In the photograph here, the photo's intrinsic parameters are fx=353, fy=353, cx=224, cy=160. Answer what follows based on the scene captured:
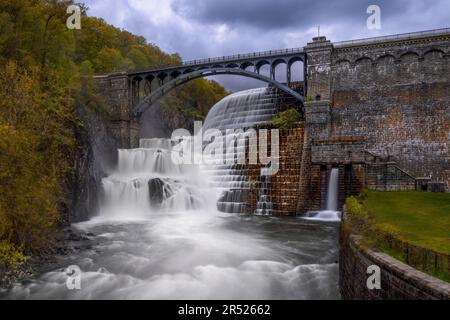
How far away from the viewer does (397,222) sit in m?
11.7

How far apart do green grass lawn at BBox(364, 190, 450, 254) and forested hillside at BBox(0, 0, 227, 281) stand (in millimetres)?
12016

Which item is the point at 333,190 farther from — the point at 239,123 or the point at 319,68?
the point at 239,123

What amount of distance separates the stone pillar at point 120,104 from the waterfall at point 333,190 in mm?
23480

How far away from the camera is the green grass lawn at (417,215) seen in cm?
933

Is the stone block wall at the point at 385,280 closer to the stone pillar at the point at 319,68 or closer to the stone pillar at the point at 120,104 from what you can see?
the stone pillar at the point at 319,68

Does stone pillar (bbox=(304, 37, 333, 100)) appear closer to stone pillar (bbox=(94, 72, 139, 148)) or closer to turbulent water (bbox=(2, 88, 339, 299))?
turbulent water (bbox=(2, 88, 339, 299))

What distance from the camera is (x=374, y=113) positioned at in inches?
1128

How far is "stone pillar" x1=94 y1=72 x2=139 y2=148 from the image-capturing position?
40125 mm

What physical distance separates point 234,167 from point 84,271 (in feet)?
57.0

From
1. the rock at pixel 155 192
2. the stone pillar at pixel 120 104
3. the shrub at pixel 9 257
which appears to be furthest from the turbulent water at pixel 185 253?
the stone pillar at pixel 120 104

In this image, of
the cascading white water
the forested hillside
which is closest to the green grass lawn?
the cascading white water

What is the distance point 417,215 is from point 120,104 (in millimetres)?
34847

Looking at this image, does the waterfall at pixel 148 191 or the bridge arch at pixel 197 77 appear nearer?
the waterfall at pixel 148 191
